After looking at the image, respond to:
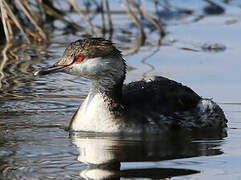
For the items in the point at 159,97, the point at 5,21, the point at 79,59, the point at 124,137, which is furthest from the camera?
the point at 5,21

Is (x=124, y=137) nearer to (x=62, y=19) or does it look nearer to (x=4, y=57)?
(x=4, y=57)

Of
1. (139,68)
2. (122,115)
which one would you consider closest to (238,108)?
(122,115)

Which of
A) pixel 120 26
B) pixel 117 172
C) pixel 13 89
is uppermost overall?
pixel 120 26

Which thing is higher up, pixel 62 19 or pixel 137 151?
pixel 62 19

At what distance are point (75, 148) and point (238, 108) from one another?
2.63 meters

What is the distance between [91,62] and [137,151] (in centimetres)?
139

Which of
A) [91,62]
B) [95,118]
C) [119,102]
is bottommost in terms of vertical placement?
[95,118]

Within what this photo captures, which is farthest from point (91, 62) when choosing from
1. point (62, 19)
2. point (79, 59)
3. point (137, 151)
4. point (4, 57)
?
point (62, 19)

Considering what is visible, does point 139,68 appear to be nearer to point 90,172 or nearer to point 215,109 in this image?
point 215,109

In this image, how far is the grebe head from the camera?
32.1 feet

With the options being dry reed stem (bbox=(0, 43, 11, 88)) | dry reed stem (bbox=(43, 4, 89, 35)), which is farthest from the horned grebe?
dry reed stem (bbox=(43, 4, 89, 35))

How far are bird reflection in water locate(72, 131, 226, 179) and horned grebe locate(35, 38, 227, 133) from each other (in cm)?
17

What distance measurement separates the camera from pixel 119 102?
396 inches

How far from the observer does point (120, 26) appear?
16.6 meters
